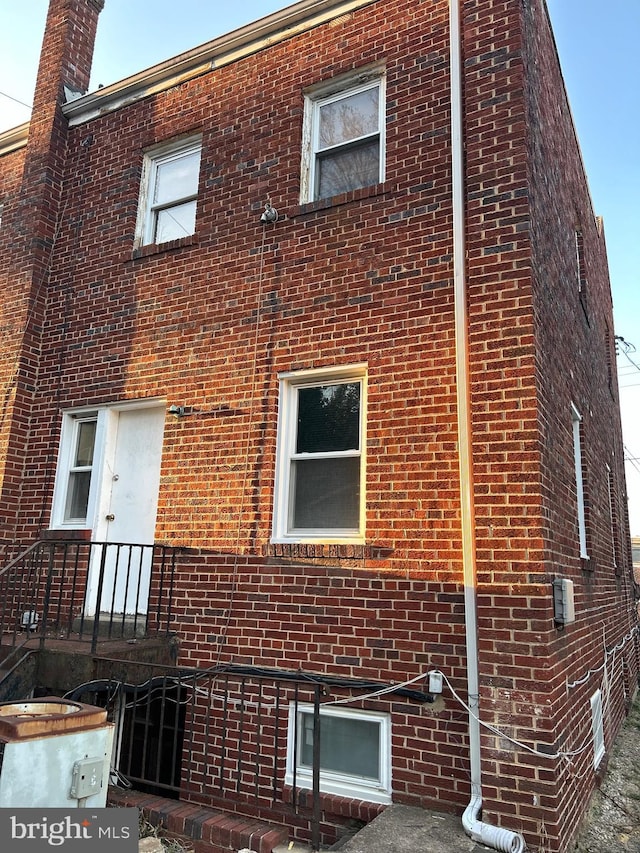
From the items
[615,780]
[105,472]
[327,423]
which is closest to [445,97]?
[327,423]

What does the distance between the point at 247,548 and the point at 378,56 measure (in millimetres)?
4748

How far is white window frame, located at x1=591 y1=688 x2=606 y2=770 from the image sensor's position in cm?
603

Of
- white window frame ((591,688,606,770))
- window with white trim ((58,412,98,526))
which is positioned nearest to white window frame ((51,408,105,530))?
window with white trim ((58,412,98,526))

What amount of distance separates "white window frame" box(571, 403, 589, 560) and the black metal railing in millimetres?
4003

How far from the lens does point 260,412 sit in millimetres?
5777

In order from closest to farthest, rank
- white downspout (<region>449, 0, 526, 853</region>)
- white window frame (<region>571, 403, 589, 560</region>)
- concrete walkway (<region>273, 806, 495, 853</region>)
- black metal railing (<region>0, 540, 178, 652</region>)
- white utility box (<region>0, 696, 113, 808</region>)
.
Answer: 1. white utility box (<region>0, 696, 113, 808</region>)
2. concrete walkway (<region>273, 806, 495, 853</region>)
3. white downspout (<region>449, 0, 526, 853</region>)
4. black metal railing (<region>0, 540, 178, 652</region>)
5. white window frame (<region>571, 403, 589, 560</region>)

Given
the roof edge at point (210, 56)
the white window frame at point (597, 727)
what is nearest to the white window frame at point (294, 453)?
the white window frame at point (597, 727)

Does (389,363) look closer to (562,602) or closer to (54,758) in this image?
(562,602)

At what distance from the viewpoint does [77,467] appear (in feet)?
22.8

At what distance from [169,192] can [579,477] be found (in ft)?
18.1

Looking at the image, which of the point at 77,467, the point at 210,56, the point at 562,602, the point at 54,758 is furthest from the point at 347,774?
the point at 210,56

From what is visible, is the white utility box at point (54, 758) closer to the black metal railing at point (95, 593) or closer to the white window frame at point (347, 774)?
the white window frame at point (347, 774)

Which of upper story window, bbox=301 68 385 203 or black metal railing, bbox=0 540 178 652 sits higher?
upper story window, bbox=301 68 385 203

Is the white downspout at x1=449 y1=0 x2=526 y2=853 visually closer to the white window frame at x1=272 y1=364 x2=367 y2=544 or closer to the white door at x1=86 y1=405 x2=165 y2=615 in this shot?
the white window frame at x1=272 y1=364 x2=367 y2=544
